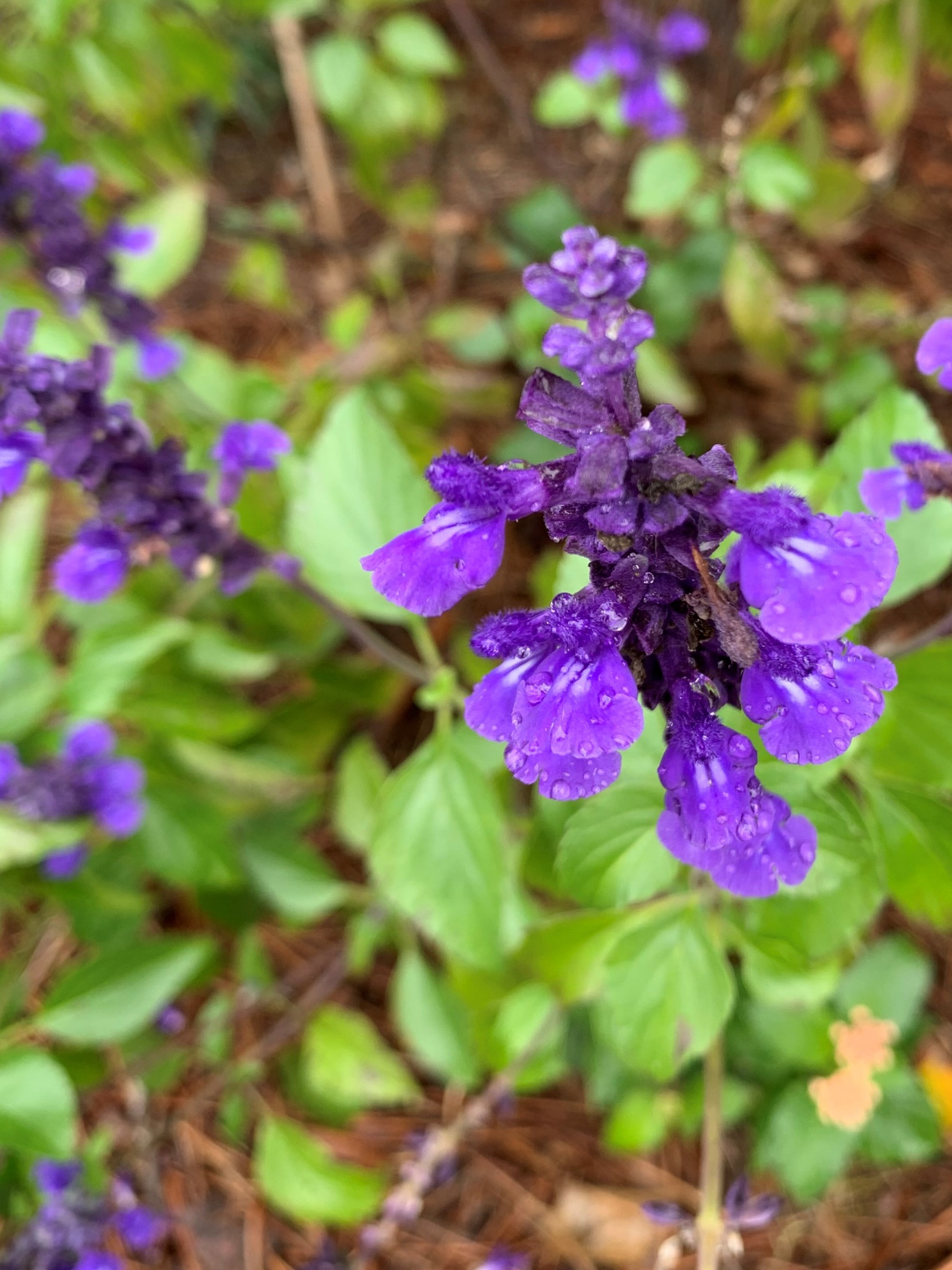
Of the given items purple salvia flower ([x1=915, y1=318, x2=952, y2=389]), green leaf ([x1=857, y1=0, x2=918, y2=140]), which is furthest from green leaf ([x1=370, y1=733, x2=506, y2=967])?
green leaf ([x1=857, y1=0, x2=918, y2=140])

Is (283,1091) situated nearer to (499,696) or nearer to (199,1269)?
(199,1269)

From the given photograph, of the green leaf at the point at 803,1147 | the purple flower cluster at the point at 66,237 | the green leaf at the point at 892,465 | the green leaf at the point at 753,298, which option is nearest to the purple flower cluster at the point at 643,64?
the green leaf at the point at 753,298

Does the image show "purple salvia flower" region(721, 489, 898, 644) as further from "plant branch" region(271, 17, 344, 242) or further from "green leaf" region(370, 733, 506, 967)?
"plant branch" region(271, 17, 344, 242)

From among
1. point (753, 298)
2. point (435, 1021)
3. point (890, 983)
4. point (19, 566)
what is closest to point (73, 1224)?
point (435, 1021)

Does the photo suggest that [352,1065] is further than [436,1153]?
Yes

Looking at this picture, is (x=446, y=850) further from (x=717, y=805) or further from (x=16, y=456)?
(x=16, y=456)

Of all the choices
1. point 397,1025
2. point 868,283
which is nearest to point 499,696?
point 397,1025

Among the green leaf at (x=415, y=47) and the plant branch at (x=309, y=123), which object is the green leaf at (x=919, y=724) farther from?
the plant branch at (x=309, y=123)
